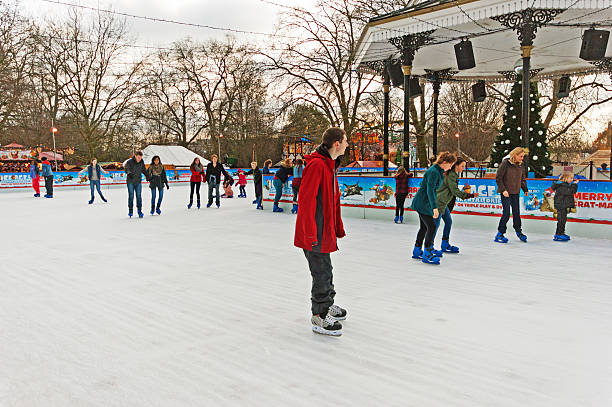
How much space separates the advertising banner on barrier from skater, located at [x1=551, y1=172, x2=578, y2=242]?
14.0 inches

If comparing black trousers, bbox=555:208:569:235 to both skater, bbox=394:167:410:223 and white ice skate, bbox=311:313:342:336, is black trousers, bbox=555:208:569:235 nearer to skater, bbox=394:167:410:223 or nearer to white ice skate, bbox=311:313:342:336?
skater, bbox=394:167:410:223

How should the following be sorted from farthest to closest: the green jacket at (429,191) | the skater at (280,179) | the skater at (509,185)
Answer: the skater at (280,179) → the skater at (509,185) → the green jacket at (429,191)

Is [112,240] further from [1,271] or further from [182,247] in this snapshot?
[1,271]

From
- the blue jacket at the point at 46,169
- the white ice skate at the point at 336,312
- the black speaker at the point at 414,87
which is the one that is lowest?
the white ice skate at the point at 336,312

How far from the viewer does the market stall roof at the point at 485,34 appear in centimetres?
950

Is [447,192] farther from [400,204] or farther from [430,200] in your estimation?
[400,204]

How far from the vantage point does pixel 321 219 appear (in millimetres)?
3432

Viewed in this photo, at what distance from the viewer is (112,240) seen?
7895 millimetres

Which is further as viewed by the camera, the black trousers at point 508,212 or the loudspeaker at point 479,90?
the loudspeaker at point 479,90

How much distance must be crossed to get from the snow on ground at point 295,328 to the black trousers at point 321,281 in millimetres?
215

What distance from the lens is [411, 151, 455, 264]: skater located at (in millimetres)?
5742

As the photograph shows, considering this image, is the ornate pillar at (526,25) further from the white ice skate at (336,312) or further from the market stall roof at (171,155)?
the market stall roof at (171,155)

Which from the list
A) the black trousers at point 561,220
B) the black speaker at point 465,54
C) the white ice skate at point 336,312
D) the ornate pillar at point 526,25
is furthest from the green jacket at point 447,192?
the black speaker at point 465,54

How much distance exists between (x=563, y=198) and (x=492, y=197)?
1430mm
